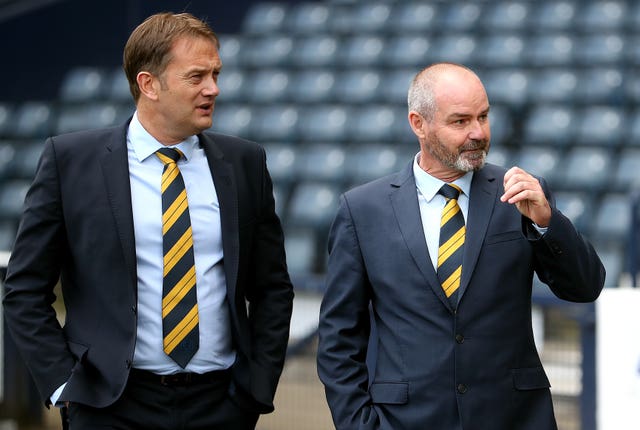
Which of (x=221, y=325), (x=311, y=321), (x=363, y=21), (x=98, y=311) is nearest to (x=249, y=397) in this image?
(x=221, y=325)

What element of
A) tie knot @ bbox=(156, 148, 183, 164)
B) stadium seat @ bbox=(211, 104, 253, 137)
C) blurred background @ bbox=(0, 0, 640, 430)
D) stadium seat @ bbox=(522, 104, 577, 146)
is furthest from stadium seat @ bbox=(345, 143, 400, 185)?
tie knot @ bbox=(156, 148, 183, 164)

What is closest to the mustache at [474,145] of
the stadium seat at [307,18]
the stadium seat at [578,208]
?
the stadium seat at [578,208]

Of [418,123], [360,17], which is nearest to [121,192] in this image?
[418,123]

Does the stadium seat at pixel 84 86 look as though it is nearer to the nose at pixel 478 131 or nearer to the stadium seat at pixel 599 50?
the stadium seat at pixel 599 50

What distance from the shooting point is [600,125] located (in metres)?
9.15

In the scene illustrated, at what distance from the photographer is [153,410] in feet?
9.11

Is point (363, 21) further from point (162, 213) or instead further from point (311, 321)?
point (162, 213)

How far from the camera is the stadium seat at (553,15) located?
10.4 metres

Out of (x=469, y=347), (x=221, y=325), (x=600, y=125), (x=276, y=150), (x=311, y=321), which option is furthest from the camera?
(x=276, y=150)

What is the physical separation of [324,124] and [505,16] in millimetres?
2178

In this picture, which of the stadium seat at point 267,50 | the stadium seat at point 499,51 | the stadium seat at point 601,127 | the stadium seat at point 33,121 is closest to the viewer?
the stadium seat at point 601,127

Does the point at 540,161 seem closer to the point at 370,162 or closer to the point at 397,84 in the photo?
the point at 370,162

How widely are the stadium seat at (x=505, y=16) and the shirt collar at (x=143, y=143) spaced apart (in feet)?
26.3

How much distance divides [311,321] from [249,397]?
1925mm
